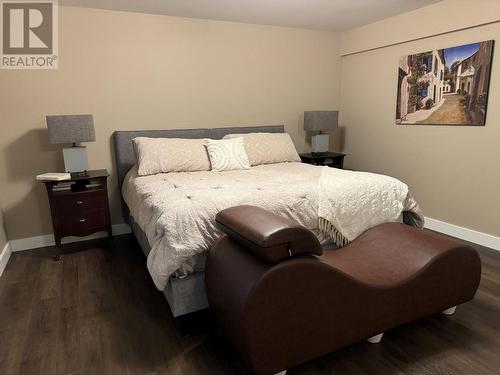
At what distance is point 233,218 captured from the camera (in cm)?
169

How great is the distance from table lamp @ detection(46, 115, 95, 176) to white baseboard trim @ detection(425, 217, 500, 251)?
359 centimetres

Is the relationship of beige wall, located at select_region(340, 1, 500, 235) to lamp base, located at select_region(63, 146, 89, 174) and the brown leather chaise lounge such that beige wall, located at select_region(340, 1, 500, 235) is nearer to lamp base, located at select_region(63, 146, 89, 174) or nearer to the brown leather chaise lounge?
the brown leather chaise lounge

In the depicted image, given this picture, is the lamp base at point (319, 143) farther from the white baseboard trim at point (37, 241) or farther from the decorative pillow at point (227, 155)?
the white baseboard trim at point (37, 241)

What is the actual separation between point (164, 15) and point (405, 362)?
3608 mm

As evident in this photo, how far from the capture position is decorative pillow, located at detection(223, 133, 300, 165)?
3.52m

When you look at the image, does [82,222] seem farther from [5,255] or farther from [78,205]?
[5,255]

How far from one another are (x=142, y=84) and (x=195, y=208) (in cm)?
213

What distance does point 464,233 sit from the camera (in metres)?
3.32

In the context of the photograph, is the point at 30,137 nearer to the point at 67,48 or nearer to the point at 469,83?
the point at 67,48

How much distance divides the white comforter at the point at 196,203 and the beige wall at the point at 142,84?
1043mm

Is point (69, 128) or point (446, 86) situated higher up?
point (446, 86)

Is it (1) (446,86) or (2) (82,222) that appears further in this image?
(1) (446,86)

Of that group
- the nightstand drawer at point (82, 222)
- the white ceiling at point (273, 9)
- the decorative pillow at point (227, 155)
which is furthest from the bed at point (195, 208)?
the white ceiling at point (273, 9)

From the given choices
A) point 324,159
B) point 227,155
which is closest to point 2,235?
point 227,155
